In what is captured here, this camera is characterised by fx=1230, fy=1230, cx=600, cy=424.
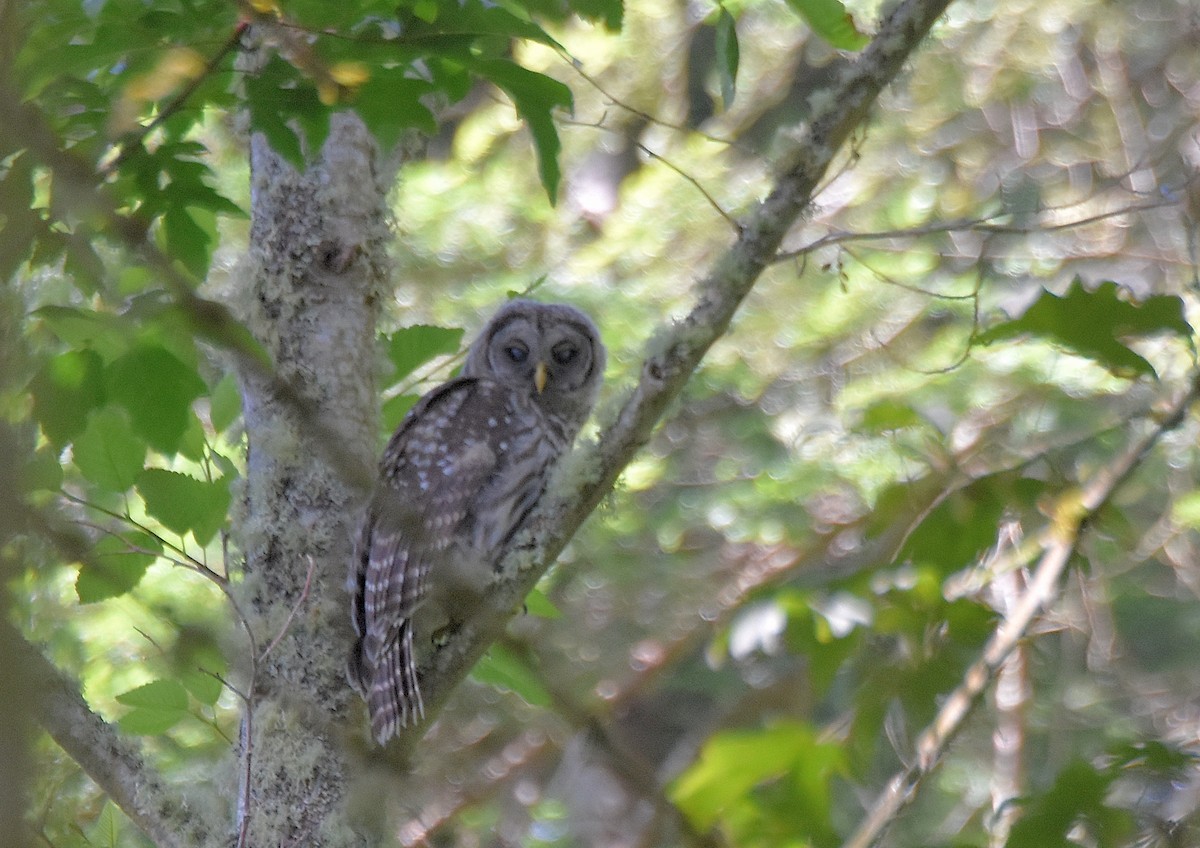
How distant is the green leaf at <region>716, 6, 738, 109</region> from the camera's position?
5.98 feet

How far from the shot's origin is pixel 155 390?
191cm

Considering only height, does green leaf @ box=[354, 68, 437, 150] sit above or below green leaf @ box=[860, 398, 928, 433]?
above

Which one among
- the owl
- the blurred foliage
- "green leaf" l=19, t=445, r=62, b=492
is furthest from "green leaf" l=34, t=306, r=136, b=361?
the owl

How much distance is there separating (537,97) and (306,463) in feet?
2.87

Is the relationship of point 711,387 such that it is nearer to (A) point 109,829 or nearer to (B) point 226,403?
(B) point 226,403

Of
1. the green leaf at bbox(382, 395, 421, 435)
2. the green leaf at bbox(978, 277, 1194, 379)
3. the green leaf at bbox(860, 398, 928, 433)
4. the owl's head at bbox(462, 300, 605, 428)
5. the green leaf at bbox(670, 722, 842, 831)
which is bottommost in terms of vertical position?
the owl's head at bbox(462, 300, 605, 428)

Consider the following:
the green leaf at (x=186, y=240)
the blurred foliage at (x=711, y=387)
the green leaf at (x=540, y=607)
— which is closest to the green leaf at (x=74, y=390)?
the blurred foliage at (x=711, y=387)

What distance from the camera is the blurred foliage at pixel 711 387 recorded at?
1.23m

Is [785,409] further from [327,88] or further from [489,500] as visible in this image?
[327,88]

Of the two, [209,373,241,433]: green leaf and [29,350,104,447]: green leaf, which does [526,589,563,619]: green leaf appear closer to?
[209,373,241,433]: green leaf

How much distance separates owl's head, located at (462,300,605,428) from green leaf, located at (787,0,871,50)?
6.85ft

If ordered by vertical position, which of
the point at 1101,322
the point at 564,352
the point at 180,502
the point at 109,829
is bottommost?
the point at 564,352

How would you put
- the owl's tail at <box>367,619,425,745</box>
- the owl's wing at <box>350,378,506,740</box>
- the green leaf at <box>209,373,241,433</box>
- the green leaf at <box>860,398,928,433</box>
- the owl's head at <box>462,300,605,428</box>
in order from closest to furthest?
1. the green leaf at <box>860,398,928,433</box>
2. the owl's tail at <box>367,619,425,745</box>
3. the owl's wing at <box>350,378,506,740</box>
4. the green leaf at <box>209,373,241,433</box>
5. the owl's head at <box>462,300,605,428</box>

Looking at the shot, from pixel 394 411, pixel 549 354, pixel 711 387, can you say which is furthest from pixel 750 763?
pixel 711 387
